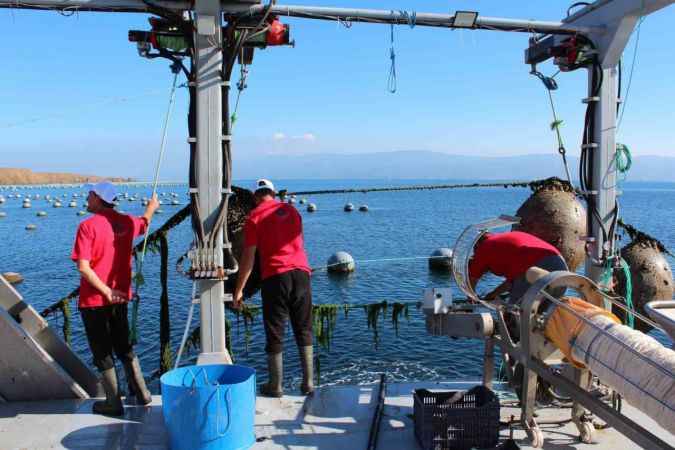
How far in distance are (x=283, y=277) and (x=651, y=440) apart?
2957mm

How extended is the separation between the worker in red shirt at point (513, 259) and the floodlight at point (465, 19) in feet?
6.79

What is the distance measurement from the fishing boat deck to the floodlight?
11.3ft

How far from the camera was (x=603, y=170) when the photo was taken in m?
5.90

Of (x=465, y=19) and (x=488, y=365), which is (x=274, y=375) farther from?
(x=465, y=19)

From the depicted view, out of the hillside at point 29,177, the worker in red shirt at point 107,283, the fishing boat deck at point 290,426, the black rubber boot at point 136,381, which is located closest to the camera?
the fishing boat deck at point 290,426

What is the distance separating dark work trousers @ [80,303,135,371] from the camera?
465 cm

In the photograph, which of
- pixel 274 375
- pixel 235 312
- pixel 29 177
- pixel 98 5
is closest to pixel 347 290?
pixel 235 312

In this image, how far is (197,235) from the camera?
16.1 feet

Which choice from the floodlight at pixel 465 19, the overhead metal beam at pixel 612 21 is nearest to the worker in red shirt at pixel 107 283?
the floodlight at pixel 465 19

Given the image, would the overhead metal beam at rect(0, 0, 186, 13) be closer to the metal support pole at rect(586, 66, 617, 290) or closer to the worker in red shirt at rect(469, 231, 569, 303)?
the worker in red shirt at rect(469, 231, 569, 303)

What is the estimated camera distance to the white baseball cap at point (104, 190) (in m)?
4.64

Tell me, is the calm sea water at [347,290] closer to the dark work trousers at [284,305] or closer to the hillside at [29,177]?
the dark work trousers at [284,305]

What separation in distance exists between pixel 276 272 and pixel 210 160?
1091 millimetres

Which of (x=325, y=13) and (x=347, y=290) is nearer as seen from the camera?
(x=325, y=13)
